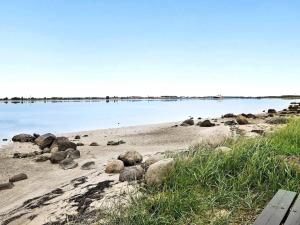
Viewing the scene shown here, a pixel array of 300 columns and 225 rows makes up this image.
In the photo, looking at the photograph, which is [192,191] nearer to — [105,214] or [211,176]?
[211,176]

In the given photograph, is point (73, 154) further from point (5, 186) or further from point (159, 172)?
point (159, 172)

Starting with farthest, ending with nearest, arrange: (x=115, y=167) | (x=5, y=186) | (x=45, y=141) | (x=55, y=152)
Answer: (x=45, y=141), (x=55, y=152), (x=5, y=186), (x=115, y=167)

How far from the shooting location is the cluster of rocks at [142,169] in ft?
26.8

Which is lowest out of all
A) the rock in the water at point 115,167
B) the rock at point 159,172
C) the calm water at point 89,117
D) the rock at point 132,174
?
the calm water at point 89,117

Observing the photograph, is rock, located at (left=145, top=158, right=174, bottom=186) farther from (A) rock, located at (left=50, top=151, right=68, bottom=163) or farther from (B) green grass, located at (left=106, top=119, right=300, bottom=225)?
(A) rock, located at (left=50, top=151, right=68, bottom=163)

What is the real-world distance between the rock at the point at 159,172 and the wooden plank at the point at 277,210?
2.33 meters

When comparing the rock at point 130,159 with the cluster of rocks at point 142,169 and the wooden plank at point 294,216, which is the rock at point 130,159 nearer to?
the cluster of rocks at point 142,169

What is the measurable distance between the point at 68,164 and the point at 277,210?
10325mm

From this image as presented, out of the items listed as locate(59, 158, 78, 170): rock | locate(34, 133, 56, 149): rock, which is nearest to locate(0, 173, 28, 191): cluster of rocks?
locate(59, 158, 78, 170): rock

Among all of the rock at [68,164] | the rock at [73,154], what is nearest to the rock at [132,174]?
the rock at [68,164]

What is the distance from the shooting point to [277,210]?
5.69m

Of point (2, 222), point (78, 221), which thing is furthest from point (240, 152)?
point (2, 222)

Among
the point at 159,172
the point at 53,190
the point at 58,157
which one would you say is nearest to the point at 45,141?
the point at 58,157

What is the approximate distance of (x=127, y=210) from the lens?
22.9ft
